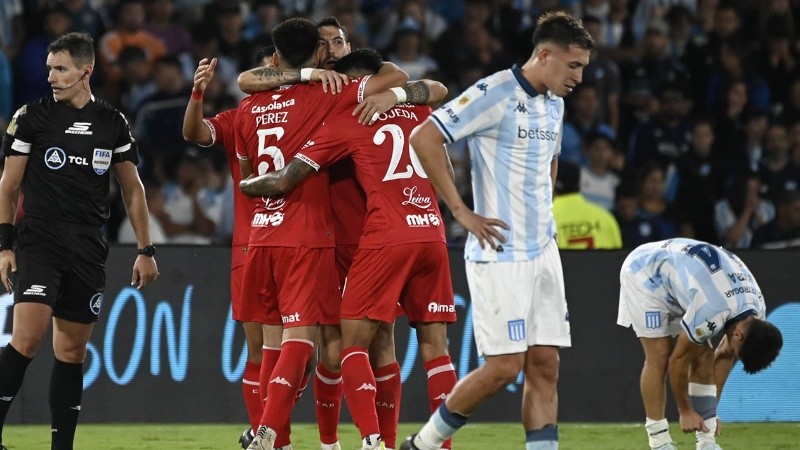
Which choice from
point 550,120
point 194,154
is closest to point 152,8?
point 194,154

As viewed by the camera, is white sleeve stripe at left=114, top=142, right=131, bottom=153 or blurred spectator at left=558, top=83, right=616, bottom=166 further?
blurred spectator at left=558, top=83, right=616, bottom=166

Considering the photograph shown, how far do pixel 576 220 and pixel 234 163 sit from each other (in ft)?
11.5

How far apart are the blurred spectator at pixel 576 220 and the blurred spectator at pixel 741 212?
2.96 m

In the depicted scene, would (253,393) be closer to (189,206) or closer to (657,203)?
(189,206)

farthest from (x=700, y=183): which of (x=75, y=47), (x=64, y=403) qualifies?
(x=64, y=403)

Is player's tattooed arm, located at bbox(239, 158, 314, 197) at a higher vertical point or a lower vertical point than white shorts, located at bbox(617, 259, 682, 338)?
higher

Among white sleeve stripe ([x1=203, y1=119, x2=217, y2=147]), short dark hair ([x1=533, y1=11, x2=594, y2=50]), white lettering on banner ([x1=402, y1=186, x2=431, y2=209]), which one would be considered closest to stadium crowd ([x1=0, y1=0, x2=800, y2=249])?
white sleeve stripe ([x1=203, y1=119, x2=217, y2=147])

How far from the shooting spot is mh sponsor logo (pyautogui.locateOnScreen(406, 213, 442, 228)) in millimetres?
7137

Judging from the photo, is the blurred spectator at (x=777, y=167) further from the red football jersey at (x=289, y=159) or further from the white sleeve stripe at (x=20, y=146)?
the white sleeve stripe at (x=20, y=146)

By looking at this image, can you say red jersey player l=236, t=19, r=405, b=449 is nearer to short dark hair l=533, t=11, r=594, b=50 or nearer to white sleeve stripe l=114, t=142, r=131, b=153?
white sleeve stripe l=114, t=142, r=131, b=153

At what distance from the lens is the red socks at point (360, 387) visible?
698cm

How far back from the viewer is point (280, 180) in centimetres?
703

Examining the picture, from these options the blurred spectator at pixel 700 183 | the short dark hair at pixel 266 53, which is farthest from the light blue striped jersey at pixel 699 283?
the blurred spectator at pixel 700 183

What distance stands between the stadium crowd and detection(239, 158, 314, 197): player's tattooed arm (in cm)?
483
